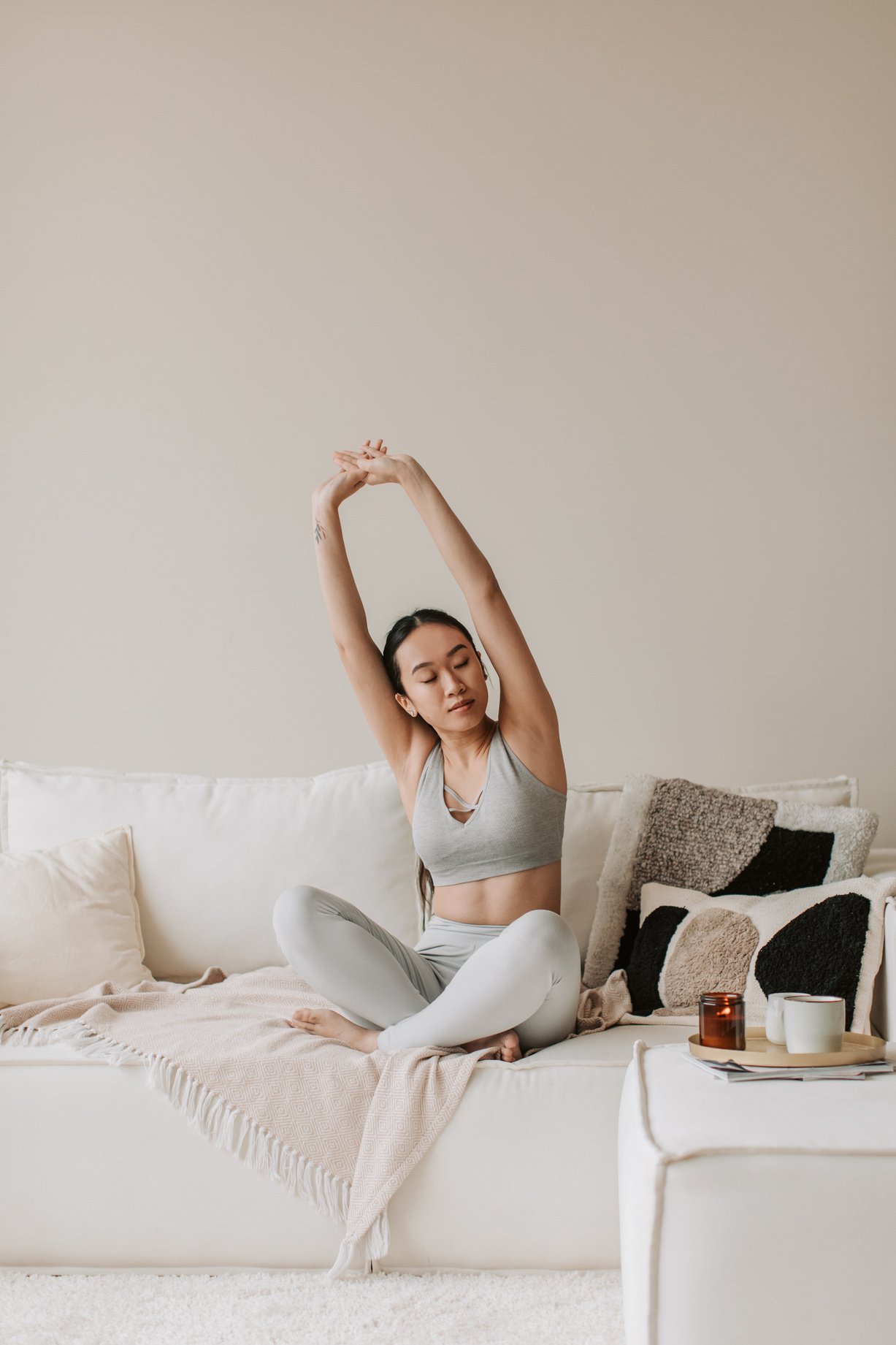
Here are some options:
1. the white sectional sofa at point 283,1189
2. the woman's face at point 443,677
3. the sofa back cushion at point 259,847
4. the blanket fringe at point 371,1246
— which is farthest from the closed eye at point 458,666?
the blanket fringe at point 371,1246

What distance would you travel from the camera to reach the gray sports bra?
1944mm

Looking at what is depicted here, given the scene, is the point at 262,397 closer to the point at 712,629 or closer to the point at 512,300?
the point at 512,300

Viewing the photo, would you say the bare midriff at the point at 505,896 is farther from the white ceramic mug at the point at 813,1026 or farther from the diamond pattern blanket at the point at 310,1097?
the white ceramic mug at the point at 813,1026

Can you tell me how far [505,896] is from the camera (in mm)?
1941

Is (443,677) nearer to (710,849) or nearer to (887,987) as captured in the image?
(710,849)

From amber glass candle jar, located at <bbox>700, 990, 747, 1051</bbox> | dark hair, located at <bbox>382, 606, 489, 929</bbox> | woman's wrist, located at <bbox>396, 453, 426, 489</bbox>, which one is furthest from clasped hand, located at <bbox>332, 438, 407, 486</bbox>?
amber glass candle jar, located at <bbox>700, 990, 747, 1051</bbox>

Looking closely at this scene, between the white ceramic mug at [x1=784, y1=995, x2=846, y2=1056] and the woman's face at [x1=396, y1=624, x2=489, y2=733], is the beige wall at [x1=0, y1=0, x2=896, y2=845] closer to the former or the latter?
the woman's face at [x1=396, y1=624, x2=489, y2=733]

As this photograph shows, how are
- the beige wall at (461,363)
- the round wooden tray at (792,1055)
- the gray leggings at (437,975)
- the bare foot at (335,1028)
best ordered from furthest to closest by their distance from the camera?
the beige wall at (461,363)
the bare foot at (335,1028)
the gray leggings at (437,975)
the round wooden tray at (792,1055)

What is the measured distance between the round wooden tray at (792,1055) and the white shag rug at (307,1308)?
1.18ft

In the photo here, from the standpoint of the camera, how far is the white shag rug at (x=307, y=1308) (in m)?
1.38

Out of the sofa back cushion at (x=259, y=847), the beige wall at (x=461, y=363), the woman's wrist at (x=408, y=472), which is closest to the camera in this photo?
the woman's wrist at (x=408, y=472)

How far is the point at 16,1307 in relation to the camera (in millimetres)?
1481

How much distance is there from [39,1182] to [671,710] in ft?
5.58

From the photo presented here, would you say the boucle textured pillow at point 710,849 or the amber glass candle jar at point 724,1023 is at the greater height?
the boucle textured pillow at point 710,849
